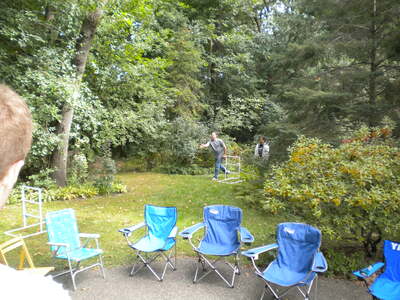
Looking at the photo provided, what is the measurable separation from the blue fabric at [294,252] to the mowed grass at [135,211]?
1224mm

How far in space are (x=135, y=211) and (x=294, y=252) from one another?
472 centimetres

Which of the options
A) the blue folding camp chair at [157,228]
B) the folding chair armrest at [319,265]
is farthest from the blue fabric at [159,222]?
the folding chair armrest at [319,265]

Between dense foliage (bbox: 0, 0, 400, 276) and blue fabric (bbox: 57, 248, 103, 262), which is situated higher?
dense foliage (bbox: 0, 0, 400, 276)

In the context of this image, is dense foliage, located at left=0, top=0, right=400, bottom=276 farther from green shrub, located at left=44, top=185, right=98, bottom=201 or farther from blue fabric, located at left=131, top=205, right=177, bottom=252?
blue fabric, located at left=131, top=205, right=177, bottom=252

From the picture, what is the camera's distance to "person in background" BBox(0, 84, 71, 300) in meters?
0.59

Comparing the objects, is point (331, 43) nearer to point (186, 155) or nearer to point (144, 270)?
point (144, 270)

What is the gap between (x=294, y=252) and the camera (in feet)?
14.2

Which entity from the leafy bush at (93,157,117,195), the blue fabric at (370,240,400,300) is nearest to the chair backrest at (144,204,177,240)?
the blue fabric at (370,240,400,300)

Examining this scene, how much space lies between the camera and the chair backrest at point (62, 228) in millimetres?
4535

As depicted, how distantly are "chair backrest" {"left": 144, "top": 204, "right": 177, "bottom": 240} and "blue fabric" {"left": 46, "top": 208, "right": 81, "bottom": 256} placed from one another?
1179mm

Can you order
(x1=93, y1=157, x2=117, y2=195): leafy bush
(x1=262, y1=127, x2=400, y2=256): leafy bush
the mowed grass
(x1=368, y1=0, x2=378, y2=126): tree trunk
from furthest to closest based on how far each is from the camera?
(x1=93, y1=157, x2=117, y2=195): leafy bush → (x1=368, y1=0, x2=378, y2=126): tree trunk → the mowed grass → (x1=262, y1=127, x2=400, y2=256): leafy bush

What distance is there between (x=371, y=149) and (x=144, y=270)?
410 centimetres

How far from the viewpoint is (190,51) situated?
1581 centimetres

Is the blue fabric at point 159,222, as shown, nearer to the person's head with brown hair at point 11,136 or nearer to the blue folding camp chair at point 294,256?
the blue folding camp chair at point 294,256
